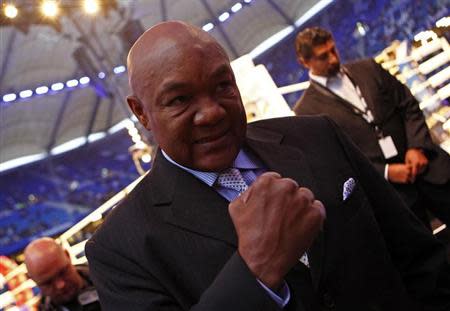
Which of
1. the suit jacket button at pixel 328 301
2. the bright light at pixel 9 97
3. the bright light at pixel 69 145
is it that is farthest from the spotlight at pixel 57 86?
the suit jacket button at pixel 328 301

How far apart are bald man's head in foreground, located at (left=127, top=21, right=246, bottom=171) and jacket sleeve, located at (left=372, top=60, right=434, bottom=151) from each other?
1863 mm

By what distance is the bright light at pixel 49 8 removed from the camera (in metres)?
7.32

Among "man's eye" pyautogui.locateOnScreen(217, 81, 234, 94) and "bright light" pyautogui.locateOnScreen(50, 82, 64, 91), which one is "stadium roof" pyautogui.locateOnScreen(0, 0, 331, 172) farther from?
"man's eye" pyautogui.locateOnScreen(217, 81, 234, 94)

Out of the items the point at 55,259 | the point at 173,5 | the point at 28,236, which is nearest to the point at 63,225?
the point at 28,236

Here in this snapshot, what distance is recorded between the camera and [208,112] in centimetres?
89

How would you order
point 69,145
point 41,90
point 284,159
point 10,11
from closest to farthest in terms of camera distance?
point 284,159 → point 10,11 → point 41,90 → point 69,145

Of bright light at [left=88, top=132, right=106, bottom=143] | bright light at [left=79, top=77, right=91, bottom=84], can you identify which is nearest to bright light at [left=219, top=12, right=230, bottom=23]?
bright light at [left=79, top=77, right=91, bottom=84]

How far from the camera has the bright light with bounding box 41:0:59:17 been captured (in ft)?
24.0

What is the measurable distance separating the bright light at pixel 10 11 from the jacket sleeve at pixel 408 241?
23.4ft

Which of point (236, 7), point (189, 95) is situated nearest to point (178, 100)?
point (189, 95)

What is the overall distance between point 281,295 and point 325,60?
6.63 feet

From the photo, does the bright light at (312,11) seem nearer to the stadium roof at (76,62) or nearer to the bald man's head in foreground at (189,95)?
the stadium roof at (76,62)

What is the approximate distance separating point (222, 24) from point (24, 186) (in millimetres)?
7987

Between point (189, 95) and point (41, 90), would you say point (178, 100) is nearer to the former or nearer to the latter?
point (189, 95)
